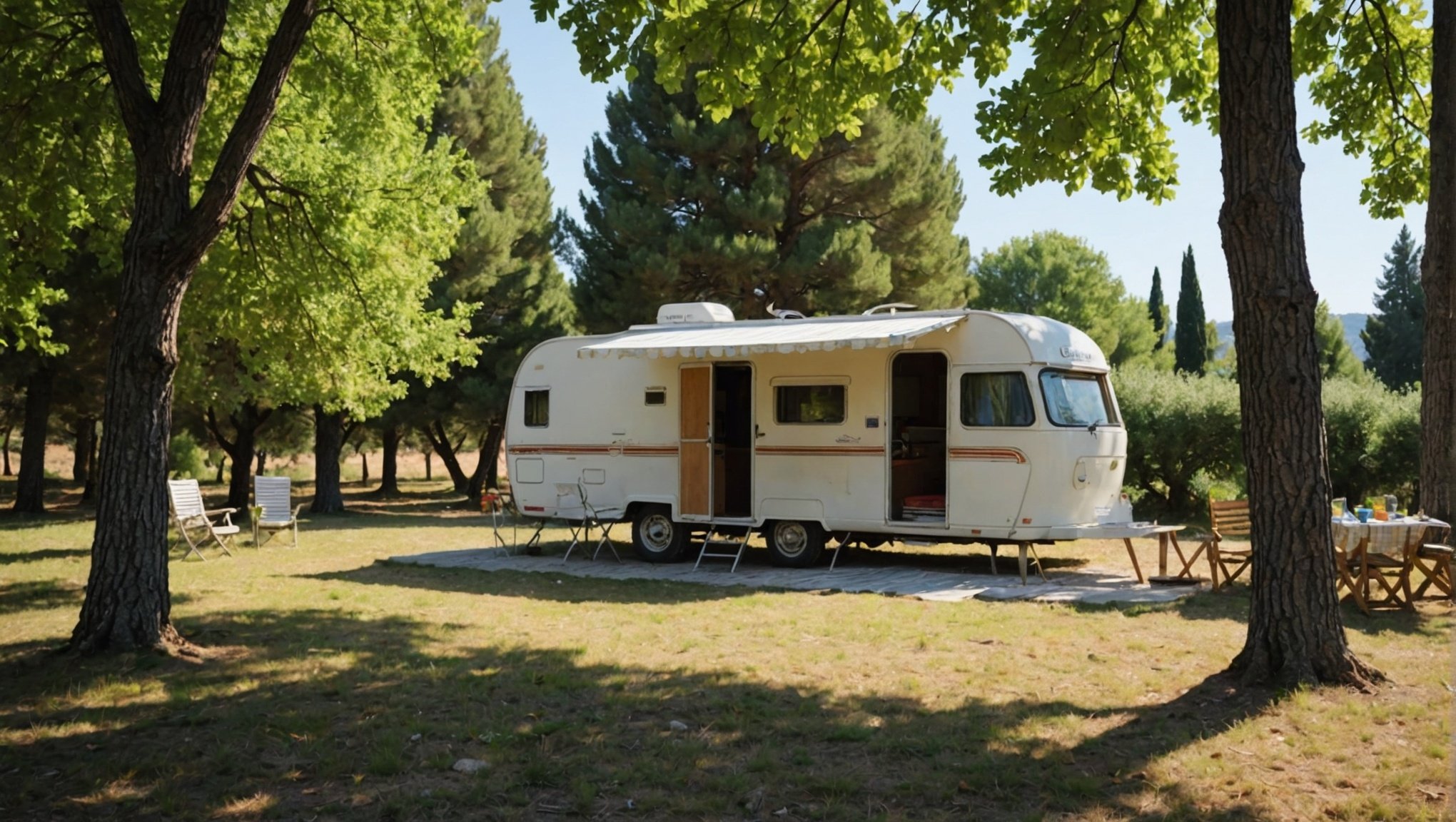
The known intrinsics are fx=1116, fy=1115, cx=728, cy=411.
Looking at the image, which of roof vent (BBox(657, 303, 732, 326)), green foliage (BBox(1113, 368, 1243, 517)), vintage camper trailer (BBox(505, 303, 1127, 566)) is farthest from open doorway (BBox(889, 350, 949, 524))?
Result: green foliage (BBox(1113, 368, 1243, 517))

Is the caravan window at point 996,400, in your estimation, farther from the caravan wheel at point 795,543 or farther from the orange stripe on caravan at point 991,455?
the caravan wheel at point 795,543

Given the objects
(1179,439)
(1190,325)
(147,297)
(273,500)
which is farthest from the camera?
(1190,325)

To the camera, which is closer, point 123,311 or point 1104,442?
point 123,311

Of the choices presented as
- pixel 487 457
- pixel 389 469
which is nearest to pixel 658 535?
pixel 487 457

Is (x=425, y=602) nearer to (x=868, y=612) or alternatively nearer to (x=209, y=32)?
(x=868, y=612)

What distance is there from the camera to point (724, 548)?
13.2 m

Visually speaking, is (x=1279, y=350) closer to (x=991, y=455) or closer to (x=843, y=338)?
(x=991, y=455)

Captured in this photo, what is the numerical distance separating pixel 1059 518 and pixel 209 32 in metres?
8.05

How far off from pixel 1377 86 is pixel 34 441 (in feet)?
72.8

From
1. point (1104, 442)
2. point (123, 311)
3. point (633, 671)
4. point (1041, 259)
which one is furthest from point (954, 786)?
point (1041, 259)

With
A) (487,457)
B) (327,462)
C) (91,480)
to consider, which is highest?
(487,457)

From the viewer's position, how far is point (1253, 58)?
5.61 m

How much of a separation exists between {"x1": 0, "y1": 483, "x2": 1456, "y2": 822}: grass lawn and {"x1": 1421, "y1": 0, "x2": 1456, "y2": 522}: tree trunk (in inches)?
58.9

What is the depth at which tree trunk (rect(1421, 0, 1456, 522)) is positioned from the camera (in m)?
8.57
